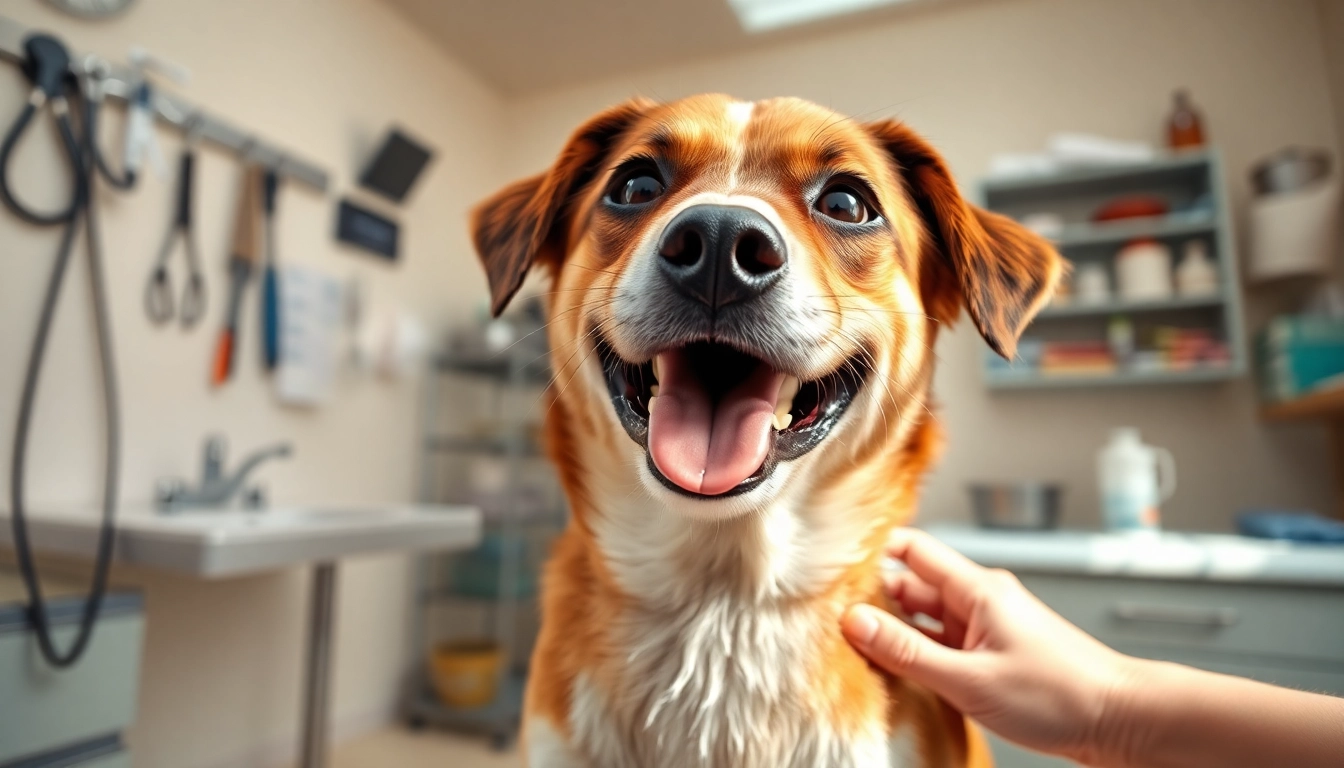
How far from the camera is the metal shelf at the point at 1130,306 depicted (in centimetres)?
208

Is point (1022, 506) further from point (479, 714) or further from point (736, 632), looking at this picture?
point (479, 714)

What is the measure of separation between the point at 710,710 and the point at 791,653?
0.28ft

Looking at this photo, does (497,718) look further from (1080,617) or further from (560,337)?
(560,337)

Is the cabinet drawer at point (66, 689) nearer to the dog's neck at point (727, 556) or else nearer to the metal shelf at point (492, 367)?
the dog's neck at point (727, 556)

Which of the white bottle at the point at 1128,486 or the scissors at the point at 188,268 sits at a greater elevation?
the scissors at the point at 188,268

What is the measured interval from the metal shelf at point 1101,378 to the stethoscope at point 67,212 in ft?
8.15

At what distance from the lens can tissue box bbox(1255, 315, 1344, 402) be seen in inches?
73.4

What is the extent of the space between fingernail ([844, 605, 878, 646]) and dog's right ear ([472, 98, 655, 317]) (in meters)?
0.46

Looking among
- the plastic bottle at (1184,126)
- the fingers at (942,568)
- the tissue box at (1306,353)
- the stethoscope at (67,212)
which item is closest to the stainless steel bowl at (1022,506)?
the tissue box at (1306,353)

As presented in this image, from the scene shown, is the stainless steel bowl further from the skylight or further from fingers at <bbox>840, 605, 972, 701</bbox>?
the skylight

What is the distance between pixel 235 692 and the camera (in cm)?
196

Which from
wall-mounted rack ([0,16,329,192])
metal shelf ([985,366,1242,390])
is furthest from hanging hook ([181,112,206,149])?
metal shelf ([985,366,1242,390])

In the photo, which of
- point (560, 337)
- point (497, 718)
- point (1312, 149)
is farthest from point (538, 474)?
point (1312, 149)

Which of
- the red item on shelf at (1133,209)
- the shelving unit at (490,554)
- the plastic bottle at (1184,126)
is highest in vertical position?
the plastic bottle at (1184,126)
